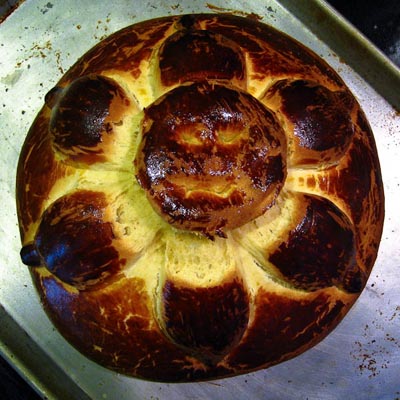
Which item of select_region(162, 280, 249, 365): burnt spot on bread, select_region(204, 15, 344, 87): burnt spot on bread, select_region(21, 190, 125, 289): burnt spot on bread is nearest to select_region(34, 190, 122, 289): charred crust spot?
select_region(21, 190, 125, 289): burnt spot on bread

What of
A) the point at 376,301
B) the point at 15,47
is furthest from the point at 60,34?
the point at 376,301

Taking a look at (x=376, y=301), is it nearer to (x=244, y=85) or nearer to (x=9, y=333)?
(x=244, y=85)

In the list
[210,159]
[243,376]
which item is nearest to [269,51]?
[210,159]

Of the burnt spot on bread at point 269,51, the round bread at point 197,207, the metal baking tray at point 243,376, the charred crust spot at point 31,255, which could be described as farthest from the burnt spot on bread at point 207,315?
the metal baking tray at point 243,376

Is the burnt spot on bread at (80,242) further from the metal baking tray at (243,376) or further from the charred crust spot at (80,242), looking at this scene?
the metal baking tray at (243,376)

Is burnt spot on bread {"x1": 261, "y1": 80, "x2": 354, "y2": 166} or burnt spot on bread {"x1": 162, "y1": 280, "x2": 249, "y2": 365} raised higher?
burnt spot on bread {"x1": 261, "y1": 80, "x2": 354, "y2": 166}

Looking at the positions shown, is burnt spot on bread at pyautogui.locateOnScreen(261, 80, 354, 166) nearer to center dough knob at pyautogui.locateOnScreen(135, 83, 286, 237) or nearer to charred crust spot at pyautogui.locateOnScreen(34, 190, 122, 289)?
center dough knob at pyautogui.locateOnScreen(135, 83, 286, 237)
